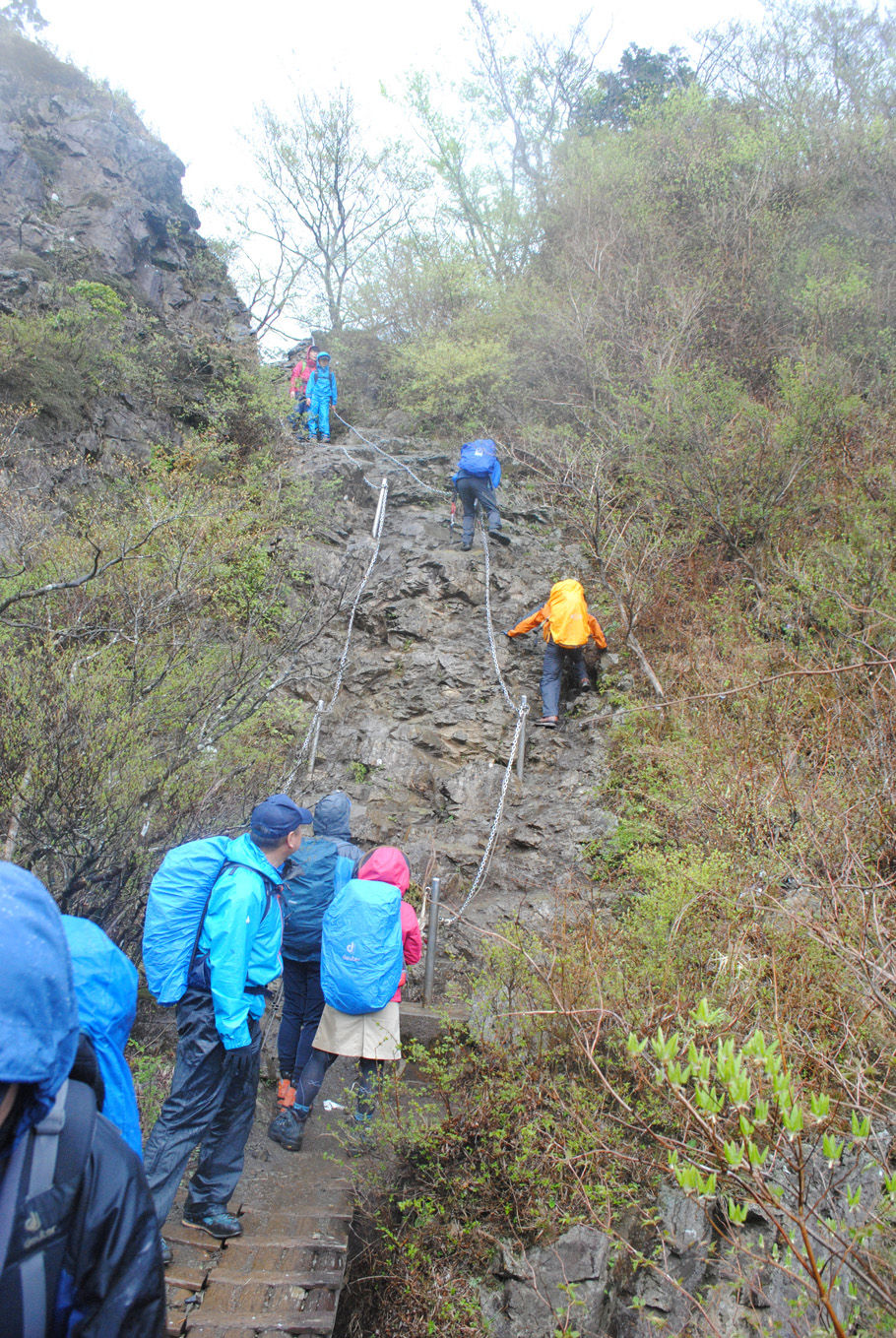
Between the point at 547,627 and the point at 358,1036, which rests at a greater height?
the point at 547,627

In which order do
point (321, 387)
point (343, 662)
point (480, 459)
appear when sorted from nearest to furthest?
point (343, 662) < point (480, 459) < point (321, 387)

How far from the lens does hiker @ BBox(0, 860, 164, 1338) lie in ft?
3.76

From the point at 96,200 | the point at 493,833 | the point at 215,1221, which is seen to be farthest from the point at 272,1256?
the point at 96,200

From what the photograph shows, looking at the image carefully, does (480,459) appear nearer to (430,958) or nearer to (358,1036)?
(430,958)

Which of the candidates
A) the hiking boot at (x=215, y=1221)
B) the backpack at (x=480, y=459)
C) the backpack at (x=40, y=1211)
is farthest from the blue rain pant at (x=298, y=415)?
the backpack at (x=40, y=1211)

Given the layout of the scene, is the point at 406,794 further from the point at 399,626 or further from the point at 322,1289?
the point at 322,1289

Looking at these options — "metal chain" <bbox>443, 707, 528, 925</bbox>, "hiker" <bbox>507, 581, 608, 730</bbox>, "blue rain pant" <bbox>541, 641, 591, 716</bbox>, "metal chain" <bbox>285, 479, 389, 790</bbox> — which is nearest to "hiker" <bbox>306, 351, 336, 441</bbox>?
"metal chain" <bbox>285, 479, 389, 790</bbox>

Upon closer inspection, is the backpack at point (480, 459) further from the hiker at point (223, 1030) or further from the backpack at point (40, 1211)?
the backpack at point (40, 1211)

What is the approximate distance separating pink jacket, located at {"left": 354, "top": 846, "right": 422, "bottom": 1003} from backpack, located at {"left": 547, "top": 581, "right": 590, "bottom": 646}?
486 centimetres

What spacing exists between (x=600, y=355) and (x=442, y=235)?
863 cm

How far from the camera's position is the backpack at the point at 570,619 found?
857cm

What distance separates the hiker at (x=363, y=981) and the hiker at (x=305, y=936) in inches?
6.5

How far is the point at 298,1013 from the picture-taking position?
14.8ft

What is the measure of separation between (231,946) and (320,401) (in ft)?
44.1
